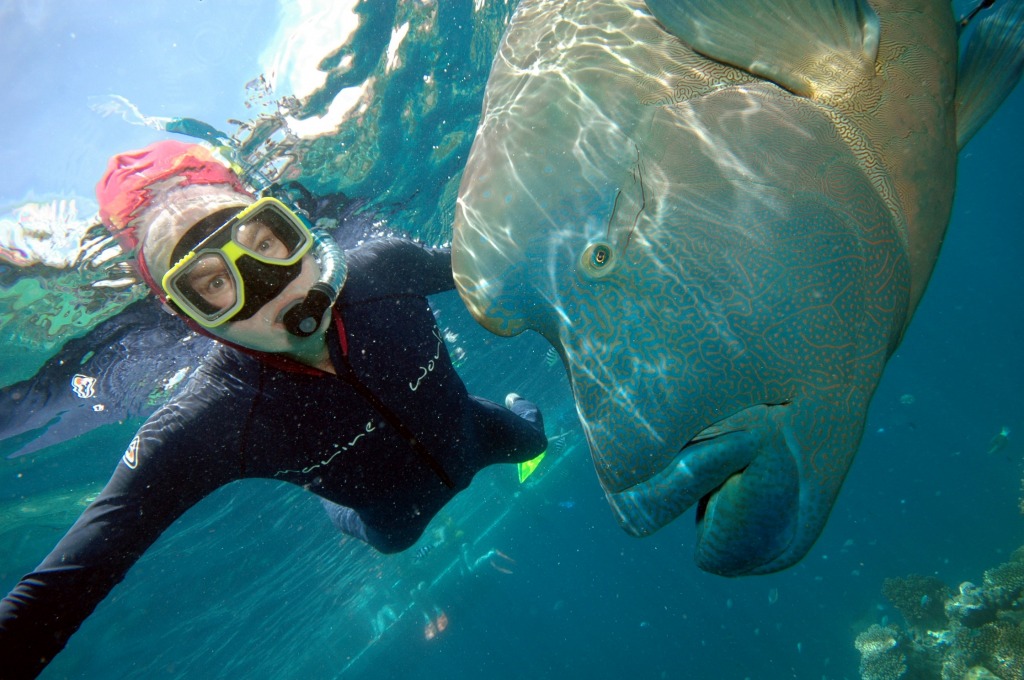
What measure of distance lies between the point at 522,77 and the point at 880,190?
147 cm

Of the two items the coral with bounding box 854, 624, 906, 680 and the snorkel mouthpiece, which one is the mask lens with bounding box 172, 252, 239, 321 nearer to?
the snorkel mouthpiece

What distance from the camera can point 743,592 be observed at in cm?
3684

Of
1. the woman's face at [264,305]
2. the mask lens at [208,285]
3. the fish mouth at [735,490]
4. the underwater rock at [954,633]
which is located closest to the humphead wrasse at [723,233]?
the fish mouth at [735,490]

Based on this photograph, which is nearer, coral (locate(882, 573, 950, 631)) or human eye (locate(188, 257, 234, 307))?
human eye (locate(188, 257, 234, 307))

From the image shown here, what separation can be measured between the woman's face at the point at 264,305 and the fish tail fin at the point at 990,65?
12.0ft

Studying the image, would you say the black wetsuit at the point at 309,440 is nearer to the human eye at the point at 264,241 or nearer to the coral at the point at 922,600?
the human eye at the point at 264,241

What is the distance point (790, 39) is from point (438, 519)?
29.8m

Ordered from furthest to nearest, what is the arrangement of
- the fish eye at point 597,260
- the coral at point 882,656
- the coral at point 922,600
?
the coral at point 922,600
the coral at point 882,656
the fish eye at point 597,260

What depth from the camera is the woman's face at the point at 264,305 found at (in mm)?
2773

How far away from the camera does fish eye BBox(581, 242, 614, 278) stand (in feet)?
5.63

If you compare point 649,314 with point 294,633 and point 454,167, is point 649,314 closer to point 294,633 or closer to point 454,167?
point 454,167

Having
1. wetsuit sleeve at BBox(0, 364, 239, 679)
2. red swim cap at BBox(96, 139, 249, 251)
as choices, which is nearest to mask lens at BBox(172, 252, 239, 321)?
wetsuit sleeve at BBox(0, 364, 239, 679)

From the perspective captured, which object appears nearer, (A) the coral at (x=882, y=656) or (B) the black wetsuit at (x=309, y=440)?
(B) the black wetsuit at (x=309, y=440)

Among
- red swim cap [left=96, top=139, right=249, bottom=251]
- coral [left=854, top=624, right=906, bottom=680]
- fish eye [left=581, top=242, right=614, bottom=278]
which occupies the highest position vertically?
red swim cap [left=96, top=139, right=249, bottom=251]
